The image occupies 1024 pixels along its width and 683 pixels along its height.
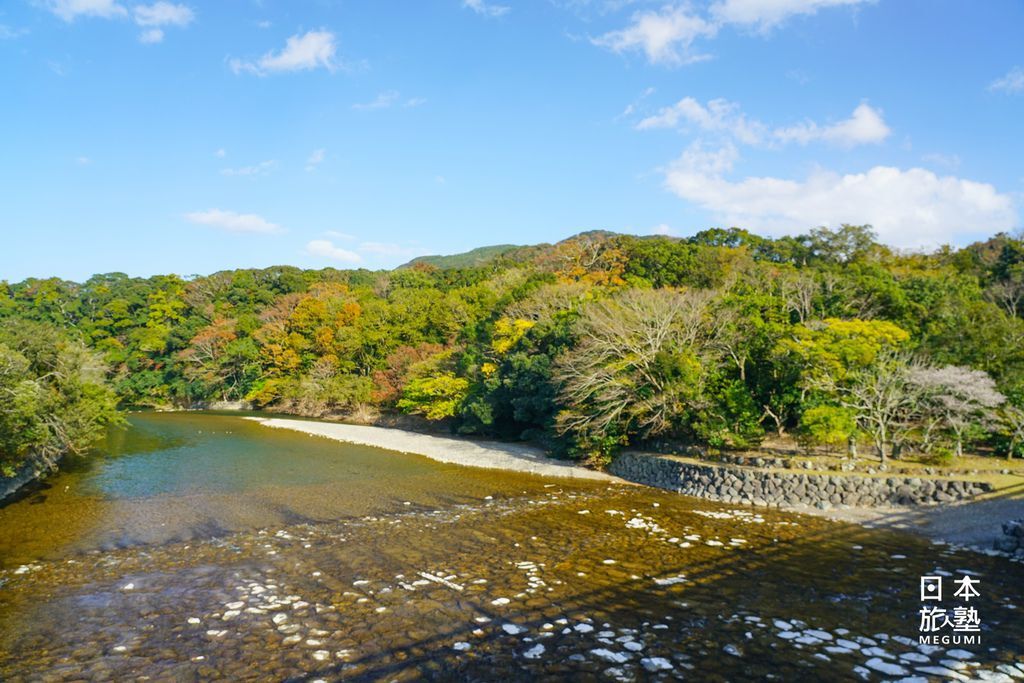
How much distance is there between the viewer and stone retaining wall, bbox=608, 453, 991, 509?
16.5m

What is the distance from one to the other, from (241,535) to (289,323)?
4489cm

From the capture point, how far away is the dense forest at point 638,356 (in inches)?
742

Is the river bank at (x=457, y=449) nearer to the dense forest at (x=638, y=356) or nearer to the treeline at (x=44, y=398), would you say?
the dense forest at (x=638, y=356)

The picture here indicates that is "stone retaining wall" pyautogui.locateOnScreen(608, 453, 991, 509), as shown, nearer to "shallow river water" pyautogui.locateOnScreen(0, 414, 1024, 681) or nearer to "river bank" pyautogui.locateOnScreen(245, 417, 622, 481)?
"shallow river water" pyautogui.locateOnScreen(0, 414, 1024, 681)

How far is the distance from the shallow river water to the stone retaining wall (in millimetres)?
1041

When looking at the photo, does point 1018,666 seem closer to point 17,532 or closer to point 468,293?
point 17,532

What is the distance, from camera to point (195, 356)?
59250mm

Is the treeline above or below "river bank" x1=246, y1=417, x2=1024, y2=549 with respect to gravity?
above

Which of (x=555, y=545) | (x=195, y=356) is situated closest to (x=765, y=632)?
(x=555, y=545)

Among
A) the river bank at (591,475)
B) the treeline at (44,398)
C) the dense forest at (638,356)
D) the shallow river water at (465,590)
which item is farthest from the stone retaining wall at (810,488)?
the treeline at (44,398)

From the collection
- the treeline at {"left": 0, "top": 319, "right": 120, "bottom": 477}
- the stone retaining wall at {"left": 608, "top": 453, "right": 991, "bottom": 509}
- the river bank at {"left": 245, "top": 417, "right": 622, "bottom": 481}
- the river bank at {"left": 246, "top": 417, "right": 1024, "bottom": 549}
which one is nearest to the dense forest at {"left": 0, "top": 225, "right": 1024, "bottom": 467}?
the treeline at {"left": 0, "top": 319, "right": 120, "bottom": 477}

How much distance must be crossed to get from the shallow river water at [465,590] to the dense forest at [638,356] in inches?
181

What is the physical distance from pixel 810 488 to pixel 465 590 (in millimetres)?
11989

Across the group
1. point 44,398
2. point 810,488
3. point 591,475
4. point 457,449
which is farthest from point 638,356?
point 44,398
